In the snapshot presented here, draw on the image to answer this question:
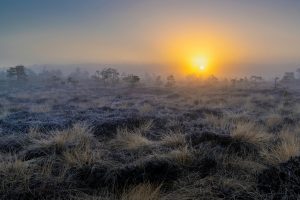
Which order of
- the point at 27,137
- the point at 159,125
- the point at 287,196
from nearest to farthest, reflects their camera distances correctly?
the point at 287,196 → the point at 27,137 → the point at 159,125

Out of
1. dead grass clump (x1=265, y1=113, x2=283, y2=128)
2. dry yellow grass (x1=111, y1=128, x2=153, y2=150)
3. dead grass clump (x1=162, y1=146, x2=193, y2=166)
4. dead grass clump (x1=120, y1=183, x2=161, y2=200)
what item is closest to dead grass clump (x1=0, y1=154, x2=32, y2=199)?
dead grass clump (x1=120, y1=183, x2=161, y2=200)

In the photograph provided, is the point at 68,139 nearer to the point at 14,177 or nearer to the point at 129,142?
the point at 129,142

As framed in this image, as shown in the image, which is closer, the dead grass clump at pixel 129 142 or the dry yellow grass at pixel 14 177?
the dry yellow grass at pixel 14 177

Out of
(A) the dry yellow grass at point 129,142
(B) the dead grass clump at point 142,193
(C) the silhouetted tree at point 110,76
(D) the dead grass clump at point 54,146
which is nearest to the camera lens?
(B) the dead grass clump at point 142,193

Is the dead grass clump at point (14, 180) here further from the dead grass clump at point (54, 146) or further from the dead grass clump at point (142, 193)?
the dead grass clump at point (142, 193)

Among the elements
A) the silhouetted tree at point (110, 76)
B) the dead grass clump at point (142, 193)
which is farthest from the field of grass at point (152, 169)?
the silhouetted tree at point (110, 76)

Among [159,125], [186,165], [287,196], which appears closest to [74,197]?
[186,165]

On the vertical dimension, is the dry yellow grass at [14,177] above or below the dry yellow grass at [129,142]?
above

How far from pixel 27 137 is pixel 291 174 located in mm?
6580

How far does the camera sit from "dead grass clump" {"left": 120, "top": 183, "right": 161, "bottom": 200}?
4.40 meters

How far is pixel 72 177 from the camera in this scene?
5.21 meters

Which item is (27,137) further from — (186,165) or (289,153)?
(289,153)

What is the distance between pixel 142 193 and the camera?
4.64 m

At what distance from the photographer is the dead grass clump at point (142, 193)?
4402 millimetres
